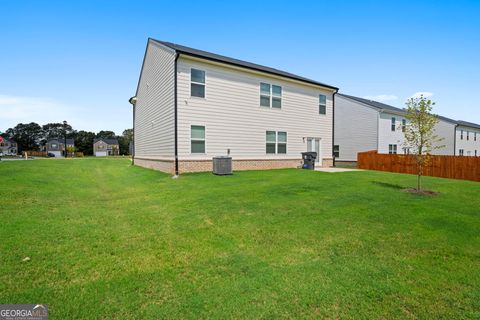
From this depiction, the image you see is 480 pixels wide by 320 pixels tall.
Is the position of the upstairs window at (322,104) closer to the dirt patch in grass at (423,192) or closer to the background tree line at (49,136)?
the dirt patch in grass at (423,192)

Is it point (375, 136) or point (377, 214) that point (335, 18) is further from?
point (375, 136)

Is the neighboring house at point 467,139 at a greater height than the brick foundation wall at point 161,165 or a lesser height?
greater

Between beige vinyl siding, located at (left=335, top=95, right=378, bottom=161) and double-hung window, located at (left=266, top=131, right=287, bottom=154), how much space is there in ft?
42.0

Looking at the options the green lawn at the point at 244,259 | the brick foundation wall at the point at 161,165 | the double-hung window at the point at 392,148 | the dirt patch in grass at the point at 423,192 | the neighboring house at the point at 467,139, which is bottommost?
the green lawn at the point at 244,259

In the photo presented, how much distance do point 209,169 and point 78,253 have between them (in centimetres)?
1102

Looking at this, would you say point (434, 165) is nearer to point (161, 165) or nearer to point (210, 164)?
point (210, 164)

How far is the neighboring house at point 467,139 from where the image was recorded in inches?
1444

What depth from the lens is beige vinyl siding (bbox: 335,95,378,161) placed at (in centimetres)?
2564

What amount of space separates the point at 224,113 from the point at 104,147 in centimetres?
9312

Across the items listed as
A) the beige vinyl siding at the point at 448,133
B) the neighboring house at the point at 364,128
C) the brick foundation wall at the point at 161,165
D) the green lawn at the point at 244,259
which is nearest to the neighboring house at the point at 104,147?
the brick foundation wall at the point at 161,165

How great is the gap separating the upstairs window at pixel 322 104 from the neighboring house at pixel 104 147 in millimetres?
91054

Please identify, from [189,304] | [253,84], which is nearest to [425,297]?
[189,304]

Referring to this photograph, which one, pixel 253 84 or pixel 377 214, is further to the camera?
pixel 253 84

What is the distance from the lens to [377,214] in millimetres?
6023
